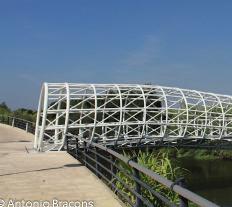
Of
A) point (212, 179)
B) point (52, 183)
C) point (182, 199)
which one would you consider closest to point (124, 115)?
point (212, 179)

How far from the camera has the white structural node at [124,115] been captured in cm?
2689

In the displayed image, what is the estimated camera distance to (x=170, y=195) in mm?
11180

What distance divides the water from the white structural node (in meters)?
4.00

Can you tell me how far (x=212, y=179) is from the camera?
138ft

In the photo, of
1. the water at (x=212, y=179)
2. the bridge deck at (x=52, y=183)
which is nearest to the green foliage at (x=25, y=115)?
the water at (x=212, y=179)

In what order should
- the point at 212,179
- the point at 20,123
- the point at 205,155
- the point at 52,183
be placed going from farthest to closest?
the point at 205,155
the point at 20,123
the point at 212,179
the point at 52,183

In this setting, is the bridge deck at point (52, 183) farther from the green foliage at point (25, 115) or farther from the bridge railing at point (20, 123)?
the green foliage at point (25, 115)

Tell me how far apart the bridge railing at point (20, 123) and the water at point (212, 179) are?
43.8 ft

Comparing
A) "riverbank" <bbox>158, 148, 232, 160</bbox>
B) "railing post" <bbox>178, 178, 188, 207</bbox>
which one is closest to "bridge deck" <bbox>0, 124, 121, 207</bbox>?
"railing post" <bbox>178, 178, 188, 207</bbox>

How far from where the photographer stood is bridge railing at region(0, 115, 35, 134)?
3781 cm

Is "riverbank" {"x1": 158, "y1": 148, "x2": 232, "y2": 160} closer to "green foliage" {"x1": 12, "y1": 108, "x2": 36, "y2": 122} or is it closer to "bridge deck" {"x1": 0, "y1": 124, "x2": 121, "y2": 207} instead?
"green foliage" {"x1": 12, "y1": 108, "x2": 36, "y2": 122}

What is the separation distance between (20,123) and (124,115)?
1467cm

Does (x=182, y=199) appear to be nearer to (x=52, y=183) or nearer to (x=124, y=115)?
(x=52, y=183)

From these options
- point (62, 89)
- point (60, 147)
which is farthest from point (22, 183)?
point (62, 89)
